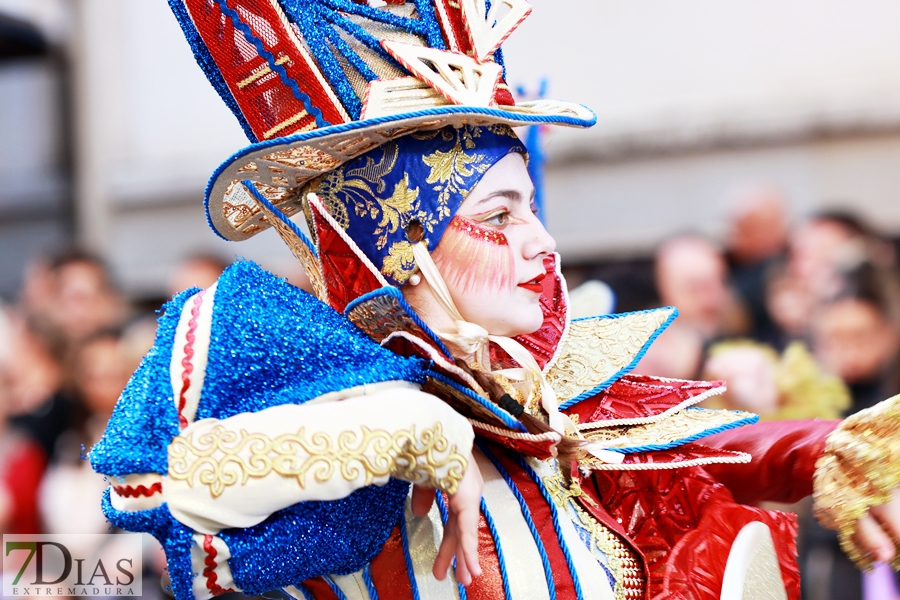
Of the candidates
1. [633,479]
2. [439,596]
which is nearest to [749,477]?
[633,479]

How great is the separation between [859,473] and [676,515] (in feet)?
1.15

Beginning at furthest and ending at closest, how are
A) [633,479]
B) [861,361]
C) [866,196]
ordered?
[866,196] → [861,361] → [633,479]

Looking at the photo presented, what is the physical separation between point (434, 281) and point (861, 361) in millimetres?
2486

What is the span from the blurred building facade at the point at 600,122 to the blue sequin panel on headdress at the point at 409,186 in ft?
14.4

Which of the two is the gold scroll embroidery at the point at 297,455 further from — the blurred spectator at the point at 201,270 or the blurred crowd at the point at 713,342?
the blurred spectator at the point at 201,270

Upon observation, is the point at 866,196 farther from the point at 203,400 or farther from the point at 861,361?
the point at 203,400

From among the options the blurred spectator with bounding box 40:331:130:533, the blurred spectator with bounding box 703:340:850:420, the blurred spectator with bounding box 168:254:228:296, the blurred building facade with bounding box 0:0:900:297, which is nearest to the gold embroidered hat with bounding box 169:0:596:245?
the blurred spectator with bounding box 703:340:850:420

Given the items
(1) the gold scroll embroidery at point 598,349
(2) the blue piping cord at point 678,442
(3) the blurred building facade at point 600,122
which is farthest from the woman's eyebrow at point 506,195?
(3) the blurred building facade at point 600,122

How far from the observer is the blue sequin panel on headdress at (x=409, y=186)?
1.75 metres

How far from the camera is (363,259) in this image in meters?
1.78

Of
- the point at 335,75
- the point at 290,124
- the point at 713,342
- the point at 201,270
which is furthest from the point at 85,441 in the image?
the point at 335,75

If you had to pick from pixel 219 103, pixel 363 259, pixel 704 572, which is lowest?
pixel 704 572

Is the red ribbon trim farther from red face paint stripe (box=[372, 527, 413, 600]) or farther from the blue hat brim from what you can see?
the blue hat brim

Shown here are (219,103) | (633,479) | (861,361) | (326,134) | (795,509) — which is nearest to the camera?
(326,134)
